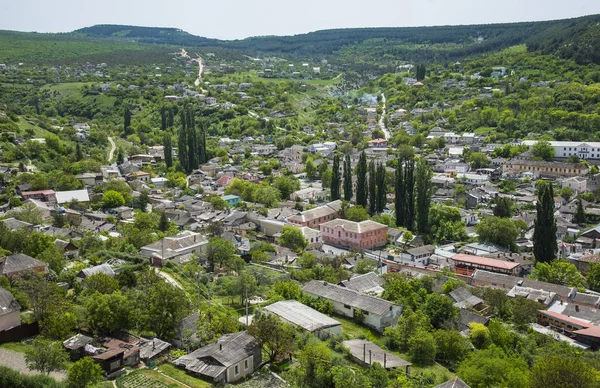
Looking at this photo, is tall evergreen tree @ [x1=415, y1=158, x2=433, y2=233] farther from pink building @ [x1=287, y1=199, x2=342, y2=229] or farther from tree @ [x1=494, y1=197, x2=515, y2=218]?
pink building @ [x1=287, y1=199, x2=342, y2=229]

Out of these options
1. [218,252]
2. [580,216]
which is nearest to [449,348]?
[218,252]

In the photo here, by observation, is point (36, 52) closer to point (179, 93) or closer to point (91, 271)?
point (179, 93)

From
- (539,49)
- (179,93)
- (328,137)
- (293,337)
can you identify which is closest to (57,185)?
(293,337)

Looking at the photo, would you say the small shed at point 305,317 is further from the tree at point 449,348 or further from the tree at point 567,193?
the tree at point 567,193

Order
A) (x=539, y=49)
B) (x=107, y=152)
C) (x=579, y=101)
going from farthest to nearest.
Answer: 1. (x=539, y=49)
2. (x=579, y=101)
3. (x=107, y=152)

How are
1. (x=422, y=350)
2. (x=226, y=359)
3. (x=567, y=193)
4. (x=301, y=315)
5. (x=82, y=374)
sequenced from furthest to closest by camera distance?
(x=567, y=193)
(x=301, y=315)
(x=422, y=350)
(x=226, y=359)
(x=82, y=374)

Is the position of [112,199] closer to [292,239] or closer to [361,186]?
[292,239]

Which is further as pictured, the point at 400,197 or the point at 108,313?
the point at 400,197
